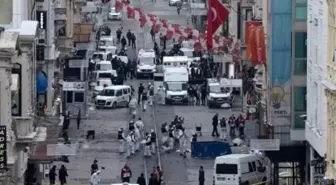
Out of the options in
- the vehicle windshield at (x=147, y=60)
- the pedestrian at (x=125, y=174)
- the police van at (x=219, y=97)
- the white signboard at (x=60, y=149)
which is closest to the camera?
the white signboard at (x=60, y=149)

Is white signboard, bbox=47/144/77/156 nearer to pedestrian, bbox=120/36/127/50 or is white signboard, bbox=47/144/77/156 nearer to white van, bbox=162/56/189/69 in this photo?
white van, bbox=162/56/189/69

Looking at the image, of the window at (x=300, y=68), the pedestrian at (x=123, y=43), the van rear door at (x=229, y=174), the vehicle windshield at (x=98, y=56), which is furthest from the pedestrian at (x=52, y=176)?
the pedestrian at (x=123, y=43)

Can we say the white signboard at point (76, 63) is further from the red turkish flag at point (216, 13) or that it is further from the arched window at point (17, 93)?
the arched window at point (17, 93)

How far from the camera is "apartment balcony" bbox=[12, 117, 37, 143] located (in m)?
91.2

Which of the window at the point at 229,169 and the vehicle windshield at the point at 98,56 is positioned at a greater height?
the vehicle windshield at the point at 98,56

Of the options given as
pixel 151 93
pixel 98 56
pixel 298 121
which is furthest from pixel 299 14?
pixel 98 56

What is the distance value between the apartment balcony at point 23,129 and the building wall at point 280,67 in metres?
22.6

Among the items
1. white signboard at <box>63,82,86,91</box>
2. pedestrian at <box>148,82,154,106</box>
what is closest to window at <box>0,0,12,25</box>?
white signboard at <box>63,82,86,91</box>

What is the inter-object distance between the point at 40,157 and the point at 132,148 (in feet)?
72.6

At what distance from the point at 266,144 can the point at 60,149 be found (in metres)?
9.68

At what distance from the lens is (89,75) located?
504ft

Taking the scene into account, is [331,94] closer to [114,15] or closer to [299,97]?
[299,97]

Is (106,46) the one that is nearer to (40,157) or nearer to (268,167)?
(268,167)

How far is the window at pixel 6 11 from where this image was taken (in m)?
99.6
